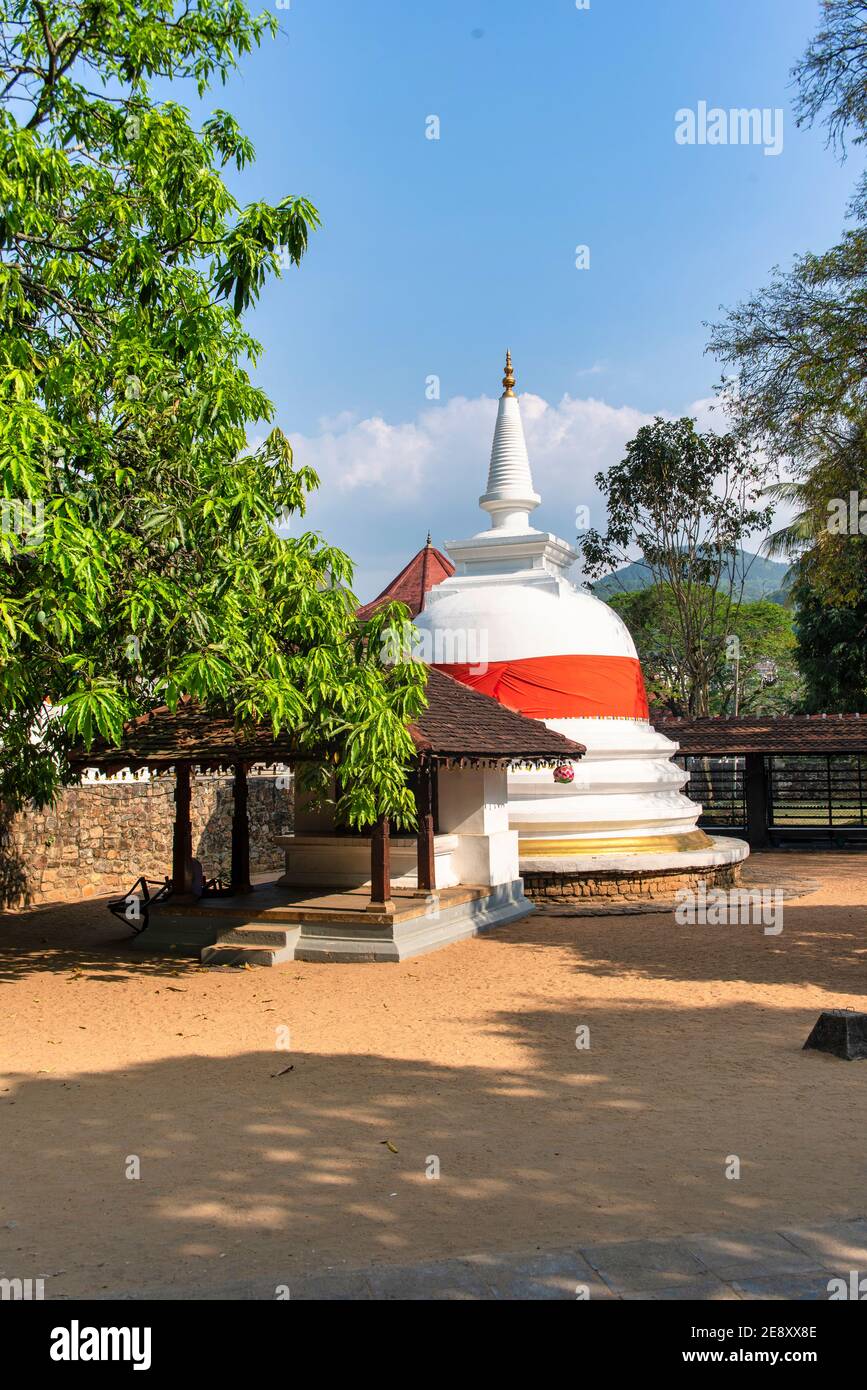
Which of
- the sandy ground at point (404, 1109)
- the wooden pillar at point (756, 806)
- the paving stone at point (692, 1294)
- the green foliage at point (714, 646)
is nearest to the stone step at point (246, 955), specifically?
the sandy ground at point (404, 1109)

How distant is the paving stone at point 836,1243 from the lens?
4.27 metres

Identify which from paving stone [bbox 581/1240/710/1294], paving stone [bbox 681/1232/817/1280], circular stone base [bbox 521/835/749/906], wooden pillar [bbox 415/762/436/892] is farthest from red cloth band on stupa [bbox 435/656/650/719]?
paving stone [bbox 581/1240/710/1294]

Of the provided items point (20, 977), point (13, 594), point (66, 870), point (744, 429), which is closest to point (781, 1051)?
point (13, 594)

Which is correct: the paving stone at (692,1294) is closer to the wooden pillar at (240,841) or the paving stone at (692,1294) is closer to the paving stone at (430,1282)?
the paving stone at (430,1282)

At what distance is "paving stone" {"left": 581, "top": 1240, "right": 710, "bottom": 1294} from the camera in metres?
4.10

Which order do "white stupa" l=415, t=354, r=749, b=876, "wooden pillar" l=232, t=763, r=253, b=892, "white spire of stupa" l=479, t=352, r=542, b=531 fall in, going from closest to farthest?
"wooden pillar" l=232, t=763, r=253, b=892 < "white stupa" l=415, t=354, r=749, b=876 < "white spire of stupa" l=479, t=352, r=542, b=531

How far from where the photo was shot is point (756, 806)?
81.9 ft

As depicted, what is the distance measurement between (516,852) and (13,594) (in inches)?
367

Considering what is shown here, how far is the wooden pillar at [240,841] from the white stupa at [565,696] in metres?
4.49

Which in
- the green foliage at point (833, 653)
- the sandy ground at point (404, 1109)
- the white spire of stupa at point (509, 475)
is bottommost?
the sandy ground at point (404, 1109)

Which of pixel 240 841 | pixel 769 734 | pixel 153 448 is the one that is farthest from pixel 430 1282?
pixel 769 734

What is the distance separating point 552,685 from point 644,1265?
13.9 meters

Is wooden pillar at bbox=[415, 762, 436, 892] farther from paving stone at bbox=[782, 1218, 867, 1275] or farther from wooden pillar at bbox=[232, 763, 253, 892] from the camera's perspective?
paving stone at bbox=[782, 1218, 867, 1275]

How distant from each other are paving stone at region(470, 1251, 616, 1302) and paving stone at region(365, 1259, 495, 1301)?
0.05 meters
